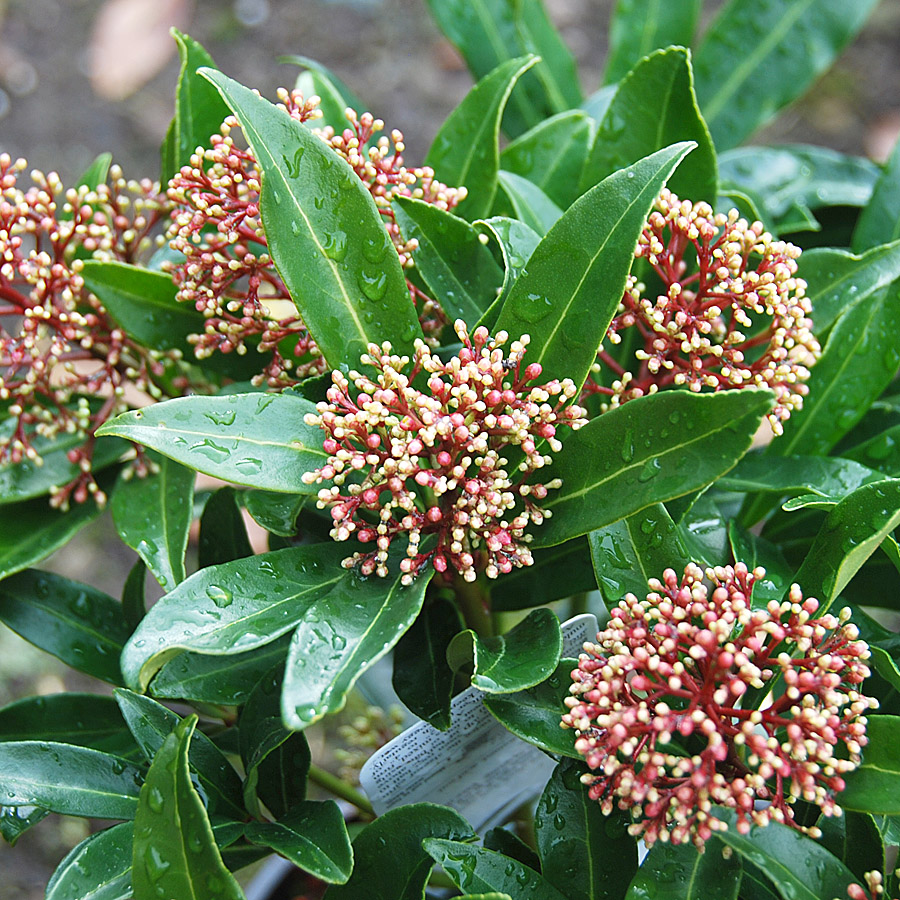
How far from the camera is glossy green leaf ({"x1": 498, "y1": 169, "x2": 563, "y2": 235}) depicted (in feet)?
3.13

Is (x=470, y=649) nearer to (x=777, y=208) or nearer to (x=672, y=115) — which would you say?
(x=672, y=115)

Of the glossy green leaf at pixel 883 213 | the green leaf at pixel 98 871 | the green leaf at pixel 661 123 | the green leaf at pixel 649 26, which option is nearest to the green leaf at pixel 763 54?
the green leaf at pixel 649 26

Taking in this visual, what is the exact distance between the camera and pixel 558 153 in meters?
1.09

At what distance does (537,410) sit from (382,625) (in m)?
0.20

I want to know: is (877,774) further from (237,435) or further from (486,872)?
(237,435)

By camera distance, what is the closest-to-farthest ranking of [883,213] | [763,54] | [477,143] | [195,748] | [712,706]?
[712,706] → [195,748] → [477,143] → [883,213] → [763,54]

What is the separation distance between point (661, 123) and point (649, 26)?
0.52 meters

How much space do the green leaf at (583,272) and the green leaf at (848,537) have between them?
9.5 inches

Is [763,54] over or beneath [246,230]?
over

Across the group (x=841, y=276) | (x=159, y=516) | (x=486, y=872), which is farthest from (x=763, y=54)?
(x=486, y=872)

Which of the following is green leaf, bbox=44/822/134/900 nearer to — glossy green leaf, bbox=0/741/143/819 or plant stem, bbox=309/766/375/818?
glossy green leaf, bbox=0/741/143/819

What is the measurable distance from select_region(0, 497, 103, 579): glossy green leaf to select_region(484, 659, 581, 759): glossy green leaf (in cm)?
53

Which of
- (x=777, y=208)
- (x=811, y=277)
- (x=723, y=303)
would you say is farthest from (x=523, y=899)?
(x=777, y=208)

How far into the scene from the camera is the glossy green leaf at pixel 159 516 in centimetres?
92
